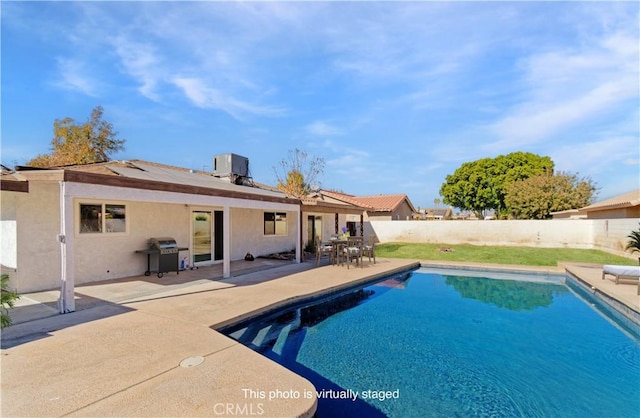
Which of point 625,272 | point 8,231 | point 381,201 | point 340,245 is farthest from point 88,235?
point 381,201

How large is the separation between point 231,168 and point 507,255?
15546 mm

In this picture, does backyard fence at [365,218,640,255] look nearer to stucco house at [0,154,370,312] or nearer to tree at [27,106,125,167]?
stucco house at [0,154,370,312]

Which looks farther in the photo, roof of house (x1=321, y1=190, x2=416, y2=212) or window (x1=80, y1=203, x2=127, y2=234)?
roof of house (x1=321, y1=190, x2=416, y2=212)

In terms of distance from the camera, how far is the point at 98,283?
9.52 meters

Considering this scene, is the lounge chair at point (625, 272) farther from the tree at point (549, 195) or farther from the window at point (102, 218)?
the tree at point (549, 195)

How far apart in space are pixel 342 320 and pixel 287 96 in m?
15.3

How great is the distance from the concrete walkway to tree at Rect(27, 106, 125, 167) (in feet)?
90.0

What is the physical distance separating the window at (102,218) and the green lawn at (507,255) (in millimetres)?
13245

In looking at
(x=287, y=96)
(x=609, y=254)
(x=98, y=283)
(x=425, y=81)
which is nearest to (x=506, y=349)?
(x=98, y=283)

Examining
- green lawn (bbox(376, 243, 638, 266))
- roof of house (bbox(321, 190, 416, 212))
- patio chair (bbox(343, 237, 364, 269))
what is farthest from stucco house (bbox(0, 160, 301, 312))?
roof of house (bbox(321, 190, 416, 212))

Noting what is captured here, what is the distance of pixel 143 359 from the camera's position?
446 cm

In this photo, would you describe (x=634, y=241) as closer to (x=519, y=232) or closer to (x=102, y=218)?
(x=519, y=232)

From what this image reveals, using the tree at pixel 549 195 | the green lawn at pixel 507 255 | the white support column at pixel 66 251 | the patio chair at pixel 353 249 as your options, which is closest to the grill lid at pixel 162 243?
the white support column at pixel 66 251

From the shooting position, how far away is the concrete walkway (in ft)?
11.0
